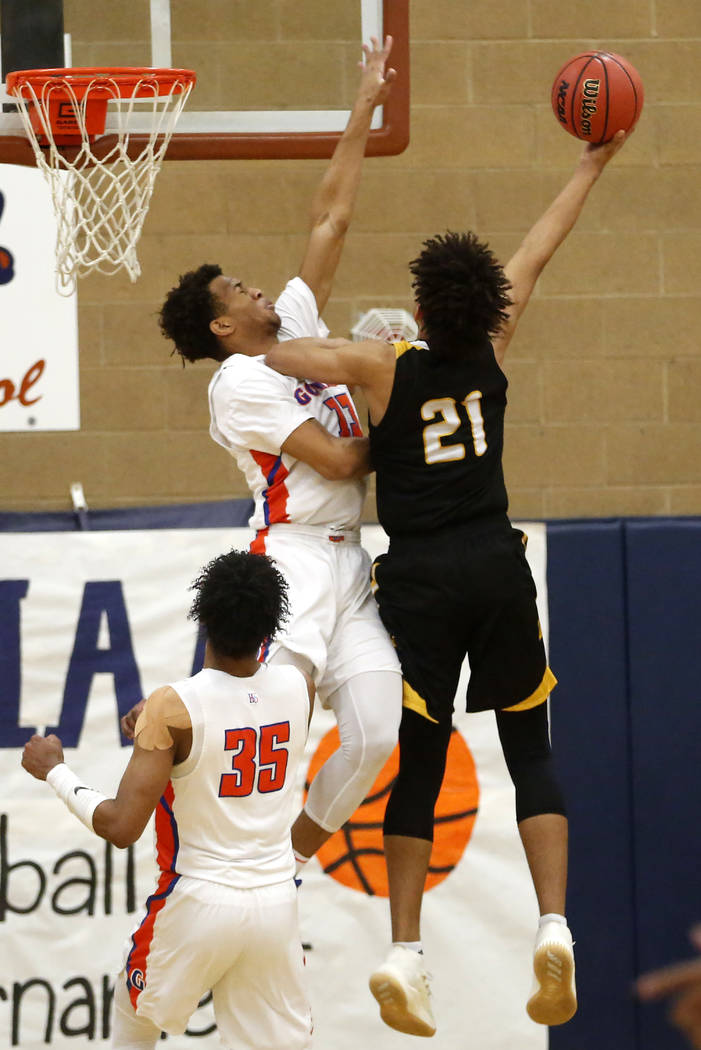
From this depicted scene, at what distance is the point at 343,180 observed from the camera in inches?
164

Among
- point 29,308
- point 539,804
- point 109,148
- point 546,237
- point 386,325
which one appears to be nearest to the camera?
point 539,804

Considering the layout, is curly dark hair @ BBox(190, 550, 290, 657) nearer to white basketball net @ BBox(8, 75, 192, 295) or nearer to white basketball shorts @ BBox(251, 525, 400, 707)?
white basketball shorts @ BBox(251, 525, 400, 707)

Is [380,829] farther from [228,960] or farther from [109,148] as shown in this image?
[109,148]

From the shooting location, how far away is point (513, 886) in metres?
5.80

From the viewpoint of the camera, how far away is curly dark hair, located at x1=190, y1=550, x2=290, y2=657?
341cm

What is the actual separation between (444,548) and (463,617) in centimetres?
19

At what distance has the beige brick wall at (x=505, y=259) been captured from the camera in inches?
240

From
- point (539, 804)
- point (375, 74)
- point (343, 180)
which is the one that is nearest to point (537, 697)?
point (539, 804)

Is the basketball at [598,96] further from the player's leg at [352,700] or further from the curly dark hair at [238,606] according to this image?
the curly dark hair at [238,606]

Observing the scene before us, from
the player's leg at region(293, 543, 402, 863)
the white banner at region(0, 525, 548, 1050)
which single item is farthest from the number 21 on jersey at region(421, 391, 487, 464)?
the white banner at region(0, 525, 548, 1050)

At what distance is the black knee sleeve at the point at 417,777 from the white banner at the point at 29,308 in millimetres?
2874

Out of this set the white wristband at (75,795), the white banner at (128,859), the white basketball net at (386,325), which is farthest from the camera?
the white basketball net at (386,325)

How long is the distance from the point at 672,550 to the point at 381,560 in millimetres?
2463

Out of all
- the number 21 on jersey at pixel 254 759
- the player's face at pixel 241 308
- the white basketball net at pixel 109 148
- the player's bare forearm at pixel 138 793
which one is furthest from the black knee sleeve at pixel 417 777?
the white basketball net at pixel 109 148
